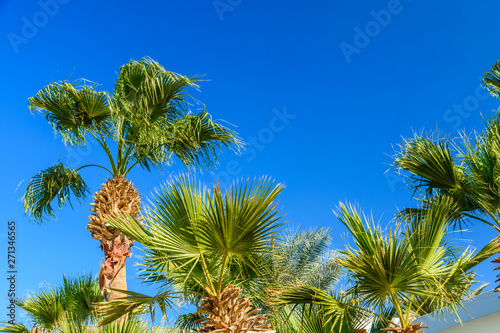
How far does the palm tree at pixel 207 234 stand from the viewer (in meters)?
4.34

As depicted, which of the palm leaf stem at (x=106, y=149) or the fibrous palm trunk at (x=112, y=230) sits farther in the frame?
the palm leaf stem at (x=106, y=149)

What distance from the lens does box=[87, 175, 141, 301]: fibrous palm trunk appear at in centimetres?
698

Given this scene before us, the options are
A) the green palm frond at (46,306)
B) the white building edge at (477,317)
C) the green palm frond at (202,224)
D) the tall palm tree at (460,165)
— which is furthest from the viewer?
the white building edge at (477,317)

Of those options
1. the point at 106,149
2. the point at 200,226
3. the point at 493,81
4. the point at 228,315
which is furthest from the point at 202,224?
the point at 493,81

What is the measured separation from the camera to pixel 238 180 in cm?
430

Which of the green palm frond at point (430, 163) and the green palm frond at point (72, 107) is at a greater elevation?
the green palm frond at point (72, 107)

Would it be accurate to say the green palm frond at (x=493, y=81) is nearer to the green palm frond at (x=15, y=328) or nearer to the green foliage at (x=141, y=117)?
the green foliage at (x=141, y=117)

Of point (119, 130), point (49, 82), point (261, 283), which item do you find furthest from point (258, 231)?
point (49, 82)

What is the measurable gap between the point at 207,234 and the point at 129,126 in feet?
13.4

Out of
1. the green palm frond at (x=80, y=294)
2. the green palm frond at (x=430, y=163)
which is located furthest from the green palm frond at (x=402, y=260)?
the green palm frond at (x=80, y=294)

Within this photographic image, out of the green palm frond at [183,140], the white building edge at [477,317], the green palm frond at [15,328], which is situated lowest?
the white building edge at [477,317]

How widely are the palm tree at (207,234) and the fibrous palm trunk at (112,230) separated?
230 centimetres

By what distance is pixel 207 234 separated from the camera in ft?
14.7

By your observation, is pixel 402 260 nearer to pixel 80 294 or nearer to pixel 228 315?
pixel 228 315
